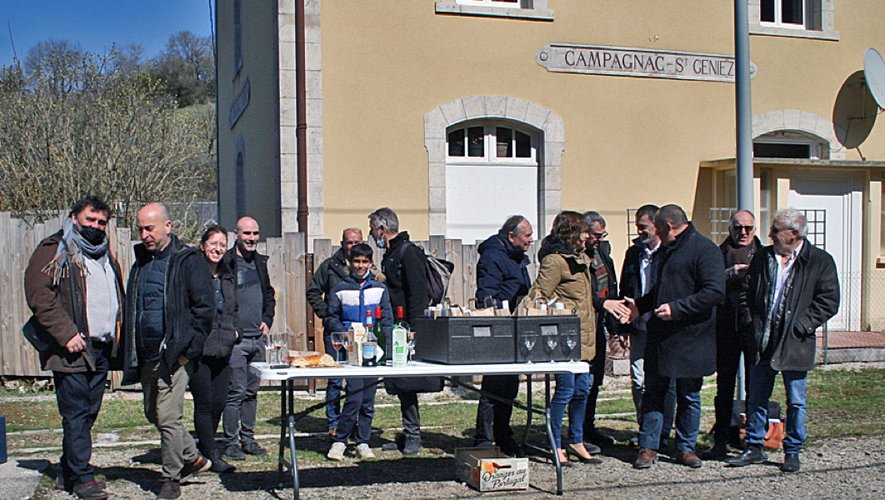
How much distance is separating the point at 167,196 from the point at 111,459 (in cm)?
1123

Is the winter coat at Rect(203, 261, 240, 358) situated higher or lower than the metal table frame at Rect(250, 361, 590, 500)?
higher

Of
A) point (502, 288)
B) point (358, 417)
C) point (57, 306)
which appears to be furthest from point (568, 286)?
point (57, 306)

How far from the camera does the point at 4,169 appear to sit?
16547mm

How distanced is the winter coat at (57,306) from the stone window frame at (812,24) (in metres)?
11.0

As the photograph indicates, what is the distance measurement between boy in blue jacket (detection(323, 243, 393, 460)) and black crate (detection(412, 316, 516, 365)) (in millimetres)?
1125

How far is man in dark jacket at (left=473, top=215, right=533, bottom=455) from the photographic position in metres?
7.84

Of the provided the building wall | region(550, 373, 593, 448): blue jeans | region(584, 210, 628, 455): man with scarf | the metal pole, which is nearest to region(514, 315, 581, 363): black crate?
region(550, 373, 593, 448): blue jeans

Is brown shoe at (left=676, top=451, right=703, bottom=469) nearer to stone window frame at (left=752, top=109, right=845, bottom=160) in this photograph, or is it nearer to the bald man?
the bald man

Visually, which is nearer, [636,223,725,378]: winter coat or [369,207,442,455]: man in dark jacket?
[636,223,725,378]: winter coat

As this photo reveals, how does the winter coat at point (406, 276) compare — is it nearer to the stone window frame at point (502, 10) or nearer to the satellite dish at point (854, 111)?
the stone window frame at point (502, 10)

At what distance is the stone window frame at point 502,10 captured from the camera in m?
13.1

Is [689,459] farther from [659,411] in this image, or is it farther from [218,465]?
[218,465]

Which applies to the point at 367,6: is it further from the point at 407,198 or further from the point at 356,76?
the point at 407,198

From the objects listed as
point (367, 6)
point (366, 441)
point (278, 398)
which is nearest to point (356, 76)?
point (367, 6)
